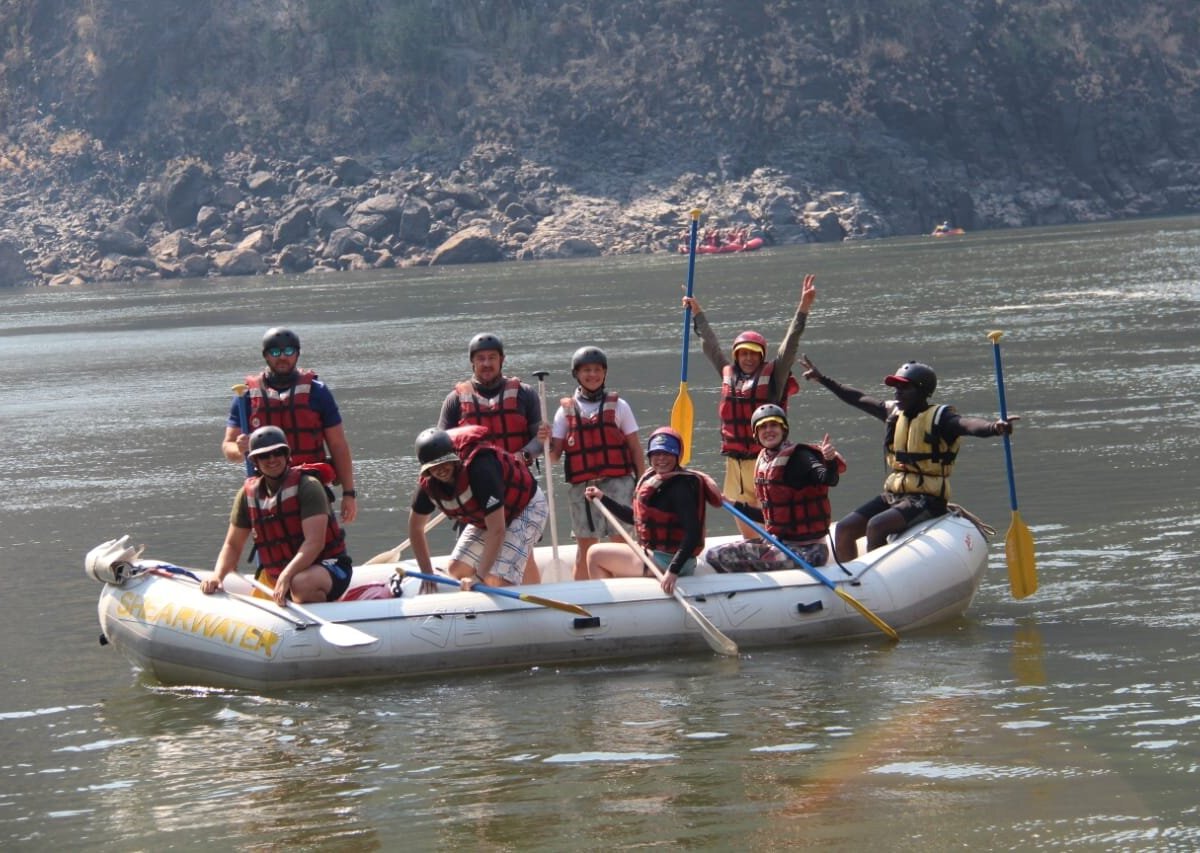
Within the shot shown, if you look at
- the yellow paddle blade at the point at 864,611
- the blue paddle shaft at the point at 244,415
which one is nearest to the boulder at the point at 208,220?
the blue paddle shaft at the point at 244,415

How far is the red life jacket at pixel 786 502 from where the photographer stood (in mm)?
11188

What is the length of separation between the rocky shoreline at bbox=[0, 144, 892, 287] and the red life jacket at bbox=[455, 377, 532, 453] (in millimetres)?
76609

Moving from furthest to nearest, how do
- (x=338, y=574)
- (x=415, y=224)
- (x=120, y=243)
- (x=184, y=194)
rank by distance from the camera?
1. (x=184, y=194)
2. (x=120, y=243)
3. (x=415, y=224)
4. (x=338, y=574)

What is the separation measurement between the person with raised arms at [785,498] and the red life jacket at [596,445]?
855 mm

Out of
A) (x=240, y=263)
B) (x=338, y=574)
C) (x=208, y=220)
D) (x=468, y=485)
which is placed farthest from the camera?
(x=208, y=220)

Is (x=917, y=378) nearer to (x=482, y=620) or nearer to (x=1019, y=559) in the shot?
(x=1019, y=559)

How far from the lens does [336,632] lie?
35.3 feet

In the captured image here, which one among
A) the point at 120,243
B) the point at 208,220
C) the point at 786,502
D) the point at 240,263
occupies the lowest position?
the point at 786,502

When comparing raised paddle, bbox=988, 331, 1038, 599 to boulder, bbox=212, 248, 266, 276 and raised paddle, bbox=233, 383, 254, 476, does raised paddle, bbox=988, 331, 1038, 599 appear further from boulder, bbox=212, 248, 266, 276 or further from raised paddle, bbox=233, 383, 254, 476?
boulder, bbox=212, 248, 266, 276

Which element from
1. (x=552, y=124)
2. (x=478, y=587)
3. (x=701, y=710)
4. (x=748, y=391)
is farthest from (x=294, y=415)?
(x=552, y=124)

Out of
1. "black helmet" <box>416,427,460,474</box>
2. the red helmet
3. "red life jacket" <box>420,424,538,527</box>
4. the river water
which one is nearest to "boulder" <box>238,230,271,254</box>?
the river water

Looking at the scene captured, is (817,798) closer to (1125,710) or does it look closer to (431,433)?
(1125,710)

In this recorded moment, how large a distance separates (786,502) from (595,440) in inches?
50.3

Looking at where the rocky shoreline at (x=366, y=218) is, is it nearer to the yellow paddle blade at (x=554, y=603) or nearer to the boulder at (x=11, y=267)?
the boulder at (x=11, y=267)
